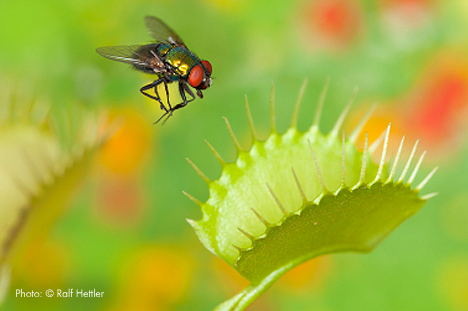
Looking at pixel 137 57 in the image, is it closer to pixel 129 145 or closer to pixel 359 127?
pixel 359 127

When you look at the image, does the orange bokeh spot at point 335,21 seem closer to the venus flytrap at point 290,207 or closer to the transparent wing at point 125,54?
the transparent wing at point 125,54

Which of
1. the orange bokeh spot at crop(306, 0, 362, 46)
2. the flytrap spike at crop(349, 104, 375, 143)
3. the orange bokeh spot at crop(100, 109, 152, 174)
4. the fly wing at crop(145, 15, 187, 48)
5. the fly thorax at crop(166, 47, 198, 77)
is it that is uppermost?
the orange bokeh spot at crop(306, 0, 362, 46)

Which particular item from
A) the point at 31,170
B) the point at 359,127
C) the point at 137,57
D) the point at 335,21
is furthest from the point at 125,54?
the point at 335,21

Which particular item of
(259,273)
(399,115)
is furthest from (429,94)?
(259,273)

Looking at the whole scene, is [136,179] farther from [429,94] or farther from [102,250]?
[429,94]

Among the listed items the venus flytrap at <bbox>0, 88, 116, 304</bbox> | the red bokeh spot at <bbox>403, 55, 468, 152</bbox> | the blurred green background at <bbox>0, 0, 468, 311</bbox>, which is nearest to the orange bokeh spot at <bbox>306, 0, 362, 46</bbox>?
the blurred green background at <bbox>0, 0, 468, 311</bbox>

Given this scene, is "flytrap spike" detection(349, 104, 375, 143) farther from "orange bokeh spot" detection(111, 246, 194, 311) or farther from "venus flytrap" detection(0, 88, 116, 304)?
"orange bokeh spot" detection(111, 246, 194, 311)
